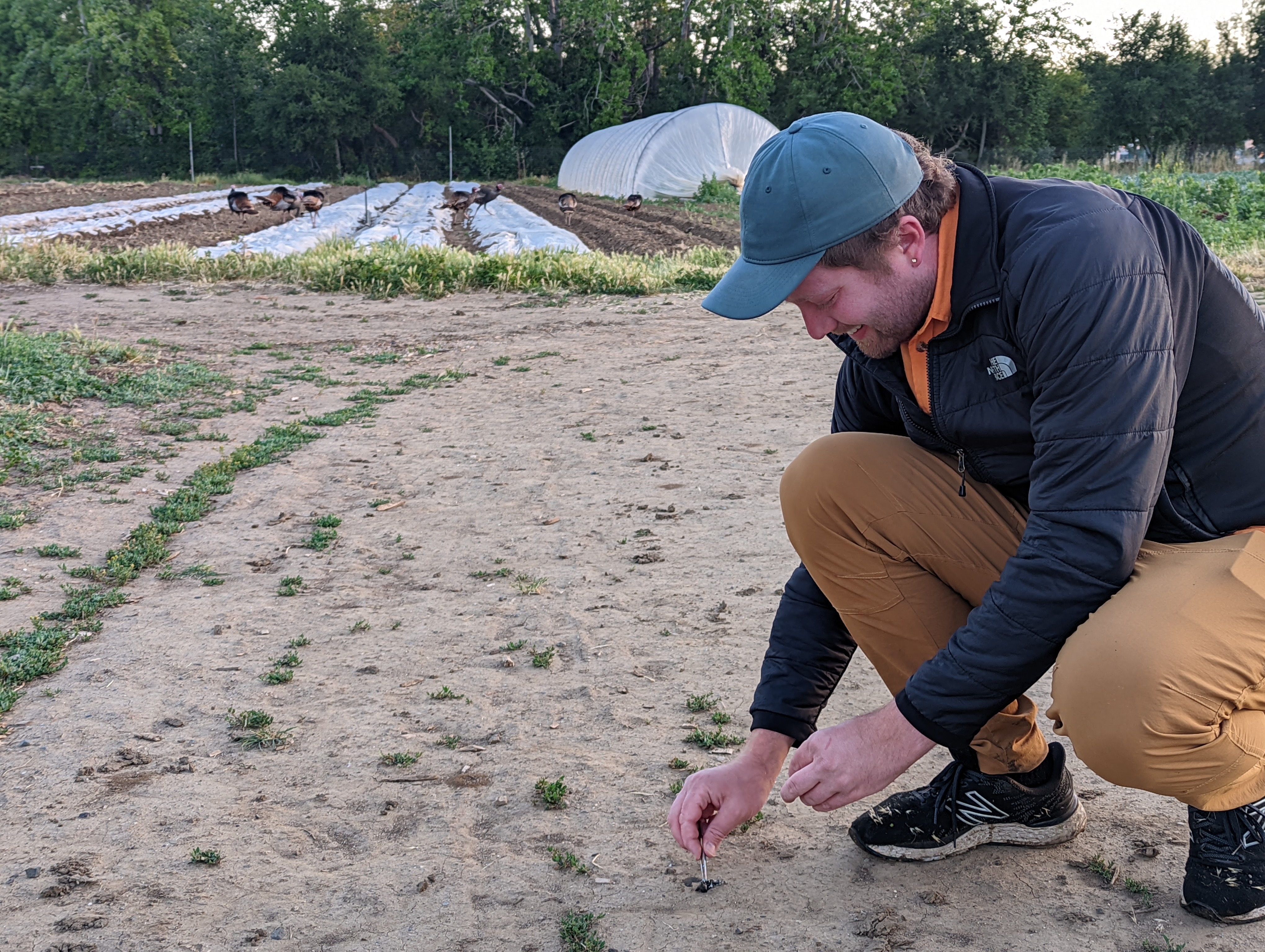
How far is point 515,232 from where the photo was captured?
1727 centimetres

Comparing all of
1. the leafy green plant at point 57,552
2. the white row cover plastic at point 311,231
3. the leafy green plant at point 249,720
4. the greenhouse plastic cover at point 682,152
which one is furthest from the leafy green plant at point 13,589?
the greenhouse plastic cover at point 682,152

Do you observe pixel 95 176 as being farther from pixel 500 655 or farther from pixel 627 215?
pixel 500 655

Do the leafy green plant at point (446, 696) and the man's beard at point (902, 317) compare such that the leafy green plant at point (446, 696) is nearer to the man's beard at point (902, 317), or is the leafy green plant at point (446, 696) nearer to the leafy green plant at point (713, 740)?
the leafy green plant at point (713, 740)

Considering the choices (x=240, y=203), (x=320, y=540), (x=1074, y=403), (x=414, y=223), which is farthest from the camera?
(x=414, y=223)

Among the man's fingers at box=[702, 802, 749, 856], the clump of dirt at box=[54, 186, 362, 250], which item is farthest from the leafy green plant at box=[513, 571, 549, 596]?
the clump of dirt at box=[54, 186, 362, 250]

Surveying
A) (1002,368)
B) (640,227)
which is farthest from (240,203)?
(1002,368)

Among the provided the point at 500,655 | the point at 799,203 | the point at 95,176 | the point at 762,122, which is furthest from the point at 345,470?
the point at 95,176

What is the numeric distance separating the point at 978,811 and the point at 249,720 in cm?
186

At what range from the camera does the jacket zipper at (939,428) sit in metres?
1.86

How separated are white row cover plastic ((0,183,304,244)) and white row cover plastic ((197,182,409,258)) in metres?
2.43

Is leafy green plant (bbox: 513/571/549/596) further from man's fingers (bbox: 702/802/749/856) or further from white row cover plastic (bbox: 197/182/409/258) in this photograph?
white row cover plastic (bbox: 197/182/409/258)

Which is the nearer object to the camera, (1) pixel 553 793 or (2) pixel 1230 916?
(2) pixel 1230 916

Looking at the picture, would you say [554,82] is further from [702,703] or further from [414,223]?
[702,703]

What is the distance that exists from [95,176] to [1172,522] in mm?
47375
